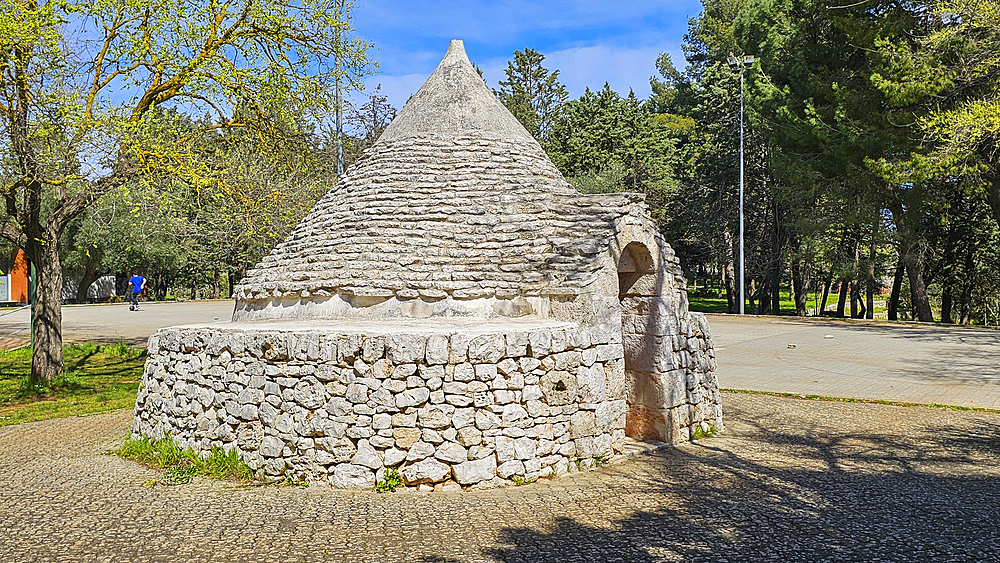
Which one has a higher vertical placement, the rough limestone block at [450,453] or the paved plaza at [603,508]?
the rough limestone block at [450,453]

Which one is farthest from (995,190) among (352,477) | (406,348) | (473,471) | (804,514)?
(352,477)

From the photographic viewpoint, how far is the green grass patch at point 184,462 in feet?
21.9

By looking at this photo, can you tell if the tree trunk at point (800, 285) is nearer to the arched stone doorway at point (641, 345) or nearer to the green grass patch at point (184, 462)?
the arched stone doorway at point (641, 345)

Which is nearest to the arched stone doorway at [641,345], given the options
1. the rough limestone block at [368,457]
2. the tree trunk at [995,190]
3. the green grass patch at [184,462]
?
the rough limestone block at [368,457]

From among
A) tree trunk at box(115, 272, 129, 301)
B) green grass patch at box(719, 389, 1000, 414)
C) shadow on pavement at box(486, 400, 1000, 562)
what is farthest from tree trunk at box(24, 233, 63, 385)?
tree trunk at box(115, 272, 129, 301)

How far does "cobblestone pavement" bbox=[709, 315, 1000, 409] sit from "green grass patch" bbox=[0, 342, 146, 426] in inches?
430

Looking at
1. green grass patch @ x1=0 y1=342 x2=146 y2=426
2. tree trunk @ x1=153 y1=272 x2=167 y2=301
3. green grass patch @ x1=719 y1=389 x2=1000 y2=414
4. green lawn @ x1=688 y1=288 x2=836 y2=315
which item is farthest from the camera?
tree trunk @ x1=153 y1=272 x2=167 y2=301

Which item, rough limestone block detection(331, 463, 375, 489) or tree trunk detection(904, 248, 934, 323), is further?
tree trunk detection(904, 248, 934, 323)

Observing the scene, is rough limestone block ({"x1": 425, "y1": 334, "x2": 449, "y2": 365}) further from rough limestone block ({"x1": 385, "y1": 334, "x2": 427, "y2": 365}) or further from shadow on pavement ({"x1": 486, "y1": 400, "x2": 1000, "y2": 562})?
shadow on pavement ({"x1": 486, "y1": 400, "x2": 1000, "y2": 562})

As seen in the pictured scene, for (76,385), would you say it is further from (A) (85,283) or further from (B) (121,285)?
(B) (121,285)

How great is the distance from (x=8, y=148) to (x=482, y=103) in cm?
740

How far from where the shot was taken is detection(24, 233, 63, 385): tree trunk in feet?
41.8

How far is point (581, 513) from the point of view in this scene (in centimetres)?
559

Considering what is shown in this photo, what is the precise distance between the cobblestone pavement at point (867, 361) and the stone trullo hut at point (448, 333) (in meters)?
4.73
